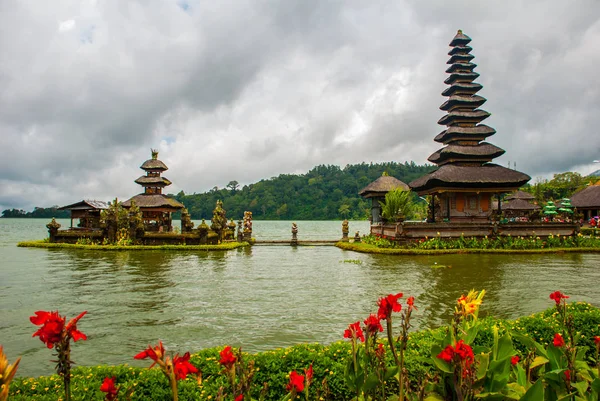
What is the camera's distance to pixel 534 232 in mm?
26219

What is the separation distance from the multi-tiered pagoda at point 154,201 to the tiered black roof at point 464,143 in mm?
23388

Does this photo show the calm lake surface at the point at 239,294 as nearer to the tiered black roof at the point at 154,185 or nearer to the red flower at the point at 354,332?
the red flower at the point at 354,332

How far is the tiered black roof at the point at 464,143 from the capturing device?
28.0 m

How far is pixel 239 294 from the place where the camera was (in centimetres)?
1265

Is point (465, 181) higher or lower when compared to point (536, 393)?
higher

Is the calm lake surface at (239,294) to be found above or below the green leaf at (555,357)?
below

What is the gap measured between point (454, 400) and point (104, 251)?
28.3 meters

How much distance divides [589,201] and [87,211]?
54.2 meters

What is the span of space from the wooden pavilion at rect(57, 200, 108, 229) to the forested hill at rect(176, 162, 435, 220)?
8077 centimetres

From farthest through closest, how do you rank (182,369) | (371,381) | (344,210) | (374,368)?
(344,210) → (374,368) → (371,381) → (182,369)

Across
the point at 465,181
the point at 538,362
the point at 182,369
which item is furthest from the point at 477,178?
the point at 182,369

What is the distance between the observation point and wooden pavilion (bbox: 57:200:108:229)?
3531 cm

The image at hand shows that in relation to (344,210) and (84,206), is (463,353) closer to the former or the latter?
(84,206)

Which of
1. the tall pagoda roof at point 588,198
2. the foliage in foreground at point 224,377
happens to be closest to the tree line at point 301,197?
the tall pagoda roof at point 588,198
